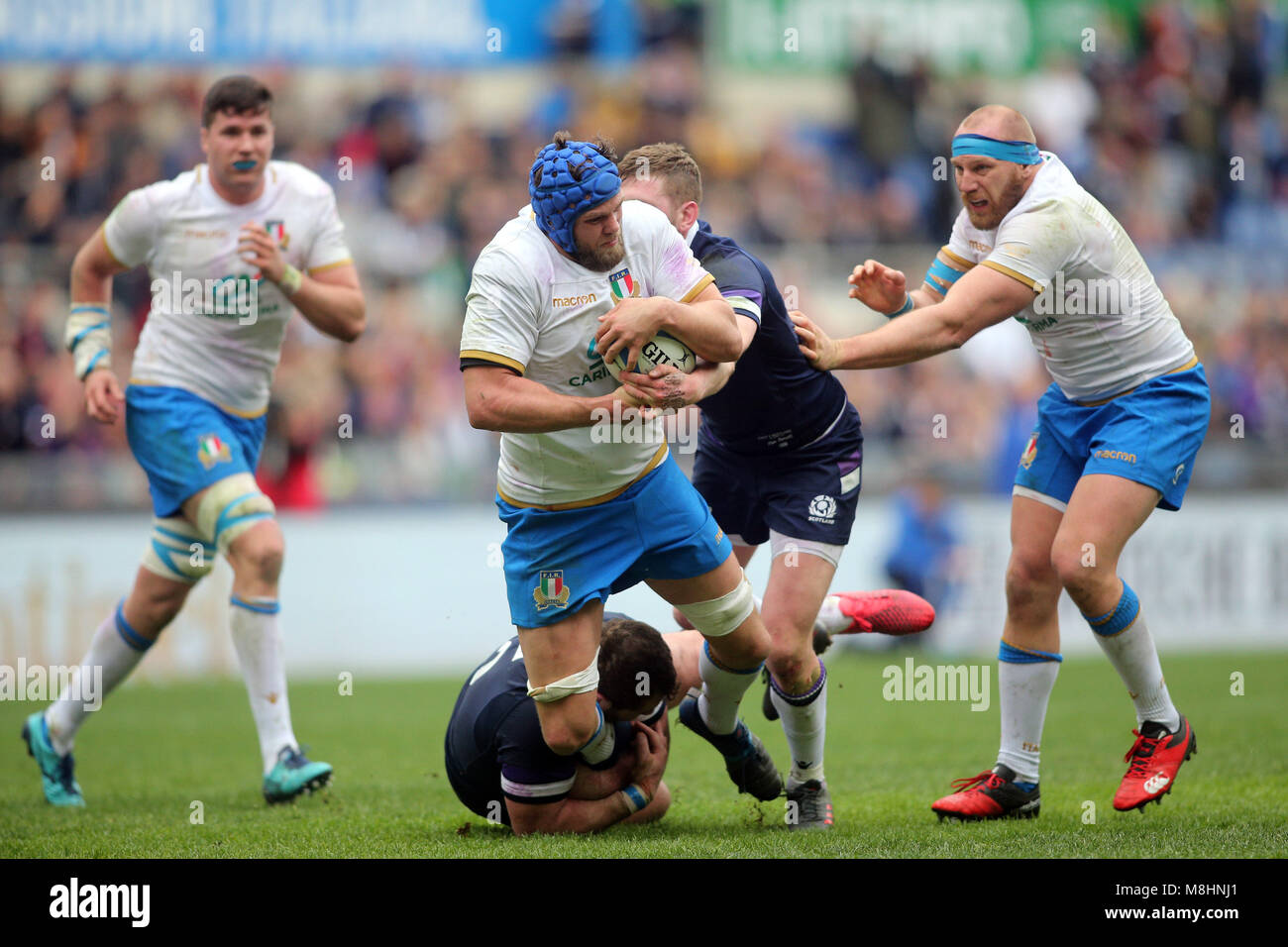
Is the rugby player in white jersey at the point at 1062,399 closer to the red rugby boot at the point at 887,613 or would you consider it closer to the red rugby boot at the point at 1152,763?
the red rugby boot at the point at 1152,763

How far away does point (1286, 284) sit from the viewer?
1777 cm

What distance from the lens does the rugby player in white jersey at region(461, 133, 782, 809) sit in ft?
17.4

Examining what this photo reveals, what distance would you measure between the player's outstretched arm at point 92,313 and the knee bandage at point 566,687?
3.05 m

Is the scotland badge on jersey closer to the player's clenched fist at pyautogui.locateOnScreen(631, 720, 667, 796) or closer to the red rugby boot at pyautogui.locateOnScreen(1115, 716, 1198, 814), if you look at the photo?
the player's clenched fist at pyautogui.locateOnScreen(631, 720, 667, 796)

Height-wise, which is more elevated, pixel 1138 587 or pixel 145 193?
pixel 145 193

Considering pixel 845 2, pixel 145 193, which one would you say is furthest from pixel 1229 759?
pixel 845 2

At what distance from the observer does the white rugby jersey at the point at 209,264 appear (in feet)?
24.9

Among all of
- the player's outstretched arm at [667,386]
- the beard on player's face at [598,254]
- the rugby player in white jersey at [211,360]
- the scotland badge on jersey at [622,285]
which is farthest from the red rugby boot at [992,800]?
the rugby player in white jersey at [211,360]

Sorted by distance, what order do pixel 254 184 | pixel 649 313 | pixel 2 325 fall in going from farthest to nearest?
pixel 2 325 < pixel 254 184 < pixel 649 313

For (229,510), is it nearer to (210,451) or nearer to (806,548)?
(210,451)

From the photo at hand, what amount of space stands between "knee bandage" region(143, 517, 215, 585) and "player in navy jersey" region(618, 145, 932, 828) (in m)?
2.56

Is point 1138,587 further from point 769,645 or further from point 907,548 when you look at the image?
point 769,645

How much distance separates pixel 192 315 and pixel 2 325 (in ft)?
24.8

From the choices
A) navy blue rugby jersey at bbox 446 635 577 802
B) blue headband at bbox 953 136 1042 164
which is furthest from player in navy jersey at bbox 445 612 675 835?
blue headband at bbox 953 136 1042 164
